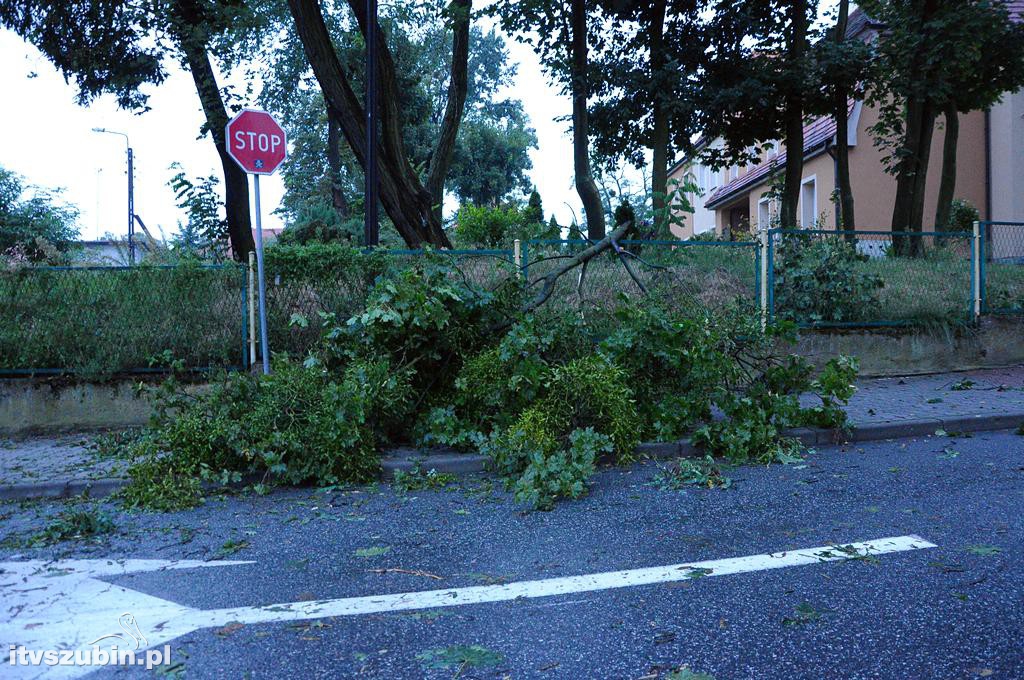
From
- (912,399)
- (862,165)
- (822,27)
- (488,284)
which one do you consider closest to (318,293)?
(488,284)

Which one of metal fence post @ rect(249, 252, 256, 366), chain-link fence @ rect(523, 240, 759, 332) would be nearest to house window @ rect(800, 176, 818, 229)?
chain-link fence @ rect(523, 240, 759, 332)

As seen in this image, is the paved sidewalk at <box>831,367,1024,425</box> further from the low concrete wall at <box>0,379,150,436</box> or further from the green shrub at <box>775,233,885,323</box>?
the low concrete wall at <box>0,379,150,436</box>

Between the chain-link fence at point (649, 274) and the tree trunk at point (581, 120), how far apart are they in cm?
714

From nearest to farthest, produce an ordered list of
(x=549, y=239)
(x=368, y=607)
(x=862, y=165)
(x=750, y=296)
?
(x=368, y=607) < (x=549, y=239) < (x=750, y=296) < (x=862, y=165)

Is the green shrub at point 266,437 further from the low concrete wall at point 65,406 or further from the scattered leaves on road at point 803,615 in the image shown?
the scattered leaves on road at point 803,615

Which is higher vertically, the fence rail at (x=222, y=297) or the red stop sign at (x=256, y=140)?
the red stop sign at (x=256, y=140)

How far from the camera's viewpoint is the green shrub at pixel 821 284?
35.4ft

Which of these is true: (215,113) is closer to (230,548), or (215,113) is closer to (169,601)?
(230,548)

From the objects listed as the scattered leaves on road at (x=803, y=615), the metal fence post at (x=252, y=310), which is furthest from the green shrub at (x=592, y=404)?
the metal fence post at (x=252, y=310)

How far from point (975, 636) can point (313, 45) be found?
473 inches

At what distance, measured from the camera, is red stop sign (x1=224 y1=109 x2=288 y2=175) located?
9.88 m

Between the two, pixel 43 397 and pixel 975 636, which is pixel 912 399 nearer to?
pixel 975 636

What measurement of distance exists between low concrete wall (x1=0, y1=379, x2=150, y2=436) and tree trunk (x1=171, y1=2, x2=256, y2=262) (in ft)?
16.5

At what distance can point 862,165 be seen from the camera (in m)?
25.4
